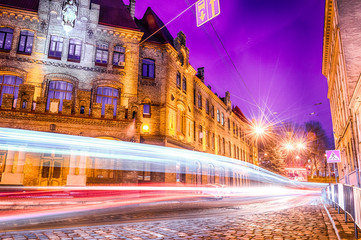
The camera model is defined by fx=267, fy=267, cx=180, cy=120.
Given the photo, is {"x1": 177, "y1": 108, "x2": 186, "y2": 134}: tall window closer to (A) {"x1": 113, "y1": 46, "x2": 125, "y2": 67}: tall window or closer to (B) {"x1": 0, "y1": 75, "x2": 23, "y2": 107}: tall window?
(A) {"x1": 113, "y1": 46, "x2": 125, "y2": 67}: tall window

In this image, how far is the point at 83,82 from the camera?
66.7 ft

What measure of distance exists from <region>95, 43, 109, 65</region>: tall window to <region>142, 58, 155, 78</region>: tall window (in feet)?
11.3

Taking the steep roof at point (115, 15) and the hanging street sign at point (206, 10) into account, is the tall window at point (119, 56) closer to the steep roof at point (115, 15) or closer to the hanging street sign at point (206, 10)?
the steep roof at point (115, 15)

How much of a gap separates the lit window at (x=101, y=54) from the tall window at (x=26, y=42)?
4700 mm

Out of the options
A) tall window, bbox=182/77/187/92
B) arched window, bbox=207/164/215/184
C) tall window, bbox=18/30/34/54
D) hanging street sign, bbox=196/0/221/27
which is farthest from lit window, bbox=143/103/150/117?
hanging street sign, bbox=196/0/221/27

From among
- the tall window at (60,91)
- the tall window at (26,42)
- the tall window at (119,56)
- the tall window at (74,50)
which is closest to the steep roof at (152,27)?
the tall window at (119,56)

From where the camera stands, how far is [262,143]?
67.0m


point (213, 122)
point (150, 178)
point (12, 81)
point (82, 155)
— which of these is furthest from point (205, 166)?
point (12, 81)

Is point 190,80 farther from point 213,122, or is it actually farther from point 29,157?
point 29,157

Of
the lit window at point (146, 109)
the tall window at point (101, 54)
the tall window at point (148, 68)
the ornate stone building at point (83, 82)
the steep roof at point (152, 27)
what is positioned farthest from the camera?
the steep roof at point (152, 27)

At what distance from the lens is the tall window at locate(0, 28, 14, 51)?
63.8 ft

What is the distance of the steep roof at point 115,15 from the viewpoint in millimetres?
22489

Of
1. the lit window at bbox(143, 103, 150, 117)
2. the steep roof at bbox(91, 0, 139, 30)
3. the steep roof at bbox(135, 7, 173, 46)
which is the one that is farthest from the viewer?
the steep roof at bbox(135, 7, 173, 46)

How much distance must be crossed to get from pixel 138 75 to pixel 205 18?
1242 centimetres
